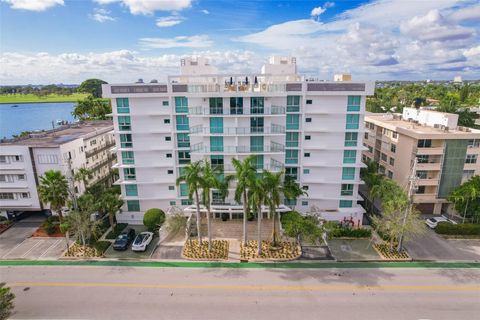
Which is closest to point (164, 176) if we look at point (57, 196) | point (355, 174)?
point (57, 196)

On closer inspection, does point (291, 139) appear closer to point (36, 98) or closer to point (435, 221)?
point (435, 221)

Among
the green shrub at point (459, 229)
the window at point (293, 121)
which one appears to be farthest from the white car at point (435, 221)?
the window at point (293, 121)

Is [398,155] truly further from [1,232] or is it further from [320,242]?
[1,232]

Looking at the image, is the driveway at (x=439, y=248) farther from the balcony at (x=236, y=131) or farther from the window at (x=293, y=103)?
the window at (x=293, y=103)

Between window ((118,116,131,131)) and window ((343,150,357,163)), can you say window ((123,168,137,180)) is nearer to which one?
window ((118,116,131,131))

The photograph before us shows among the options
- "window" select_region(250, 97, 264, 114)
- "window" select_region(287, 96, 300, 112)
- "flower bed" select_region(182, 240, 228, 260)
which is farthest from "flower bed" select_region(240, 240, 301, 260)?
"window" select_region(287, 96, 300, 112)
